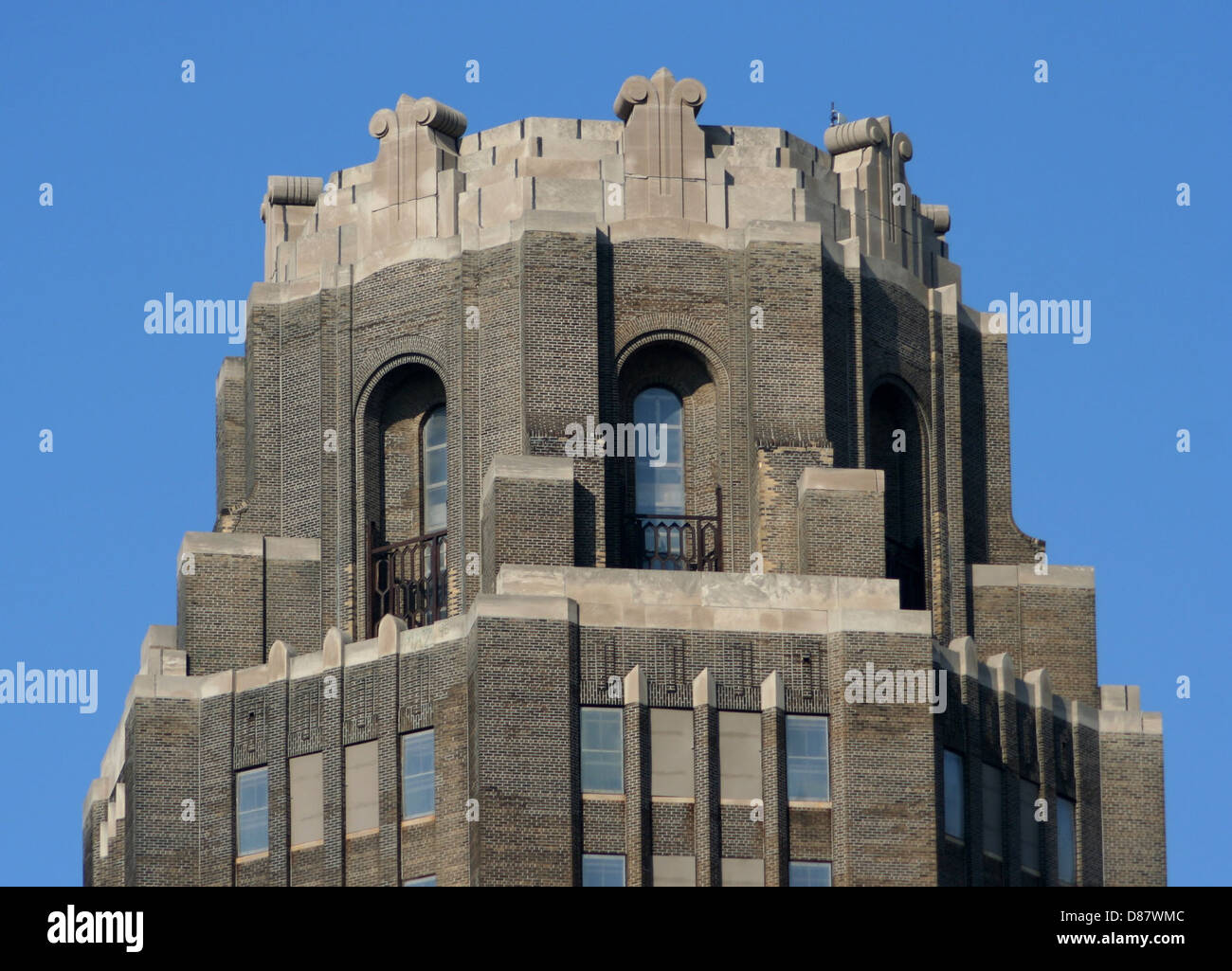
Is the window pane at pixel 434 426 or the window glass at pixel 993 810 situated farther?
the window pane at pixel 434 426

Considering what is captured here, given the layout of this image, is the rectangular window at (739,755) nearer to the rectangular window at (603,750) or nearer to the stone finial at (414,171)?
the rectangular window at (603,750)

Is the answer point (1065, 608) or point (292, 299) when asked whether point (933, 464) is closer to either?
point (1065, 608)

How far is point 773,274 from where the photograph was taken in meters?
98.0

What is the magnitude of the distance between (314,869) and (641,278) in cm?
1387

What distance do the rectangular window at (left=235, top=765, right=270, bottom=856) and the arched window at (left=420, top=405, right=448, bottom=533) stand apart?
644cm

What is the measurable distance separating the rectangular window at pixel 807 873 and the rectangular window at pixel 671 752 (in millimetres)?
2480

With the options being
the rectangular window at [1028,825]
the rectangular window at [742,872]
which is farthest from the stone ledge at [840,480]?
the rectangular window at [742,872]

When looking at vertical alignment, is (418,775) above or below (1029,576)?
below

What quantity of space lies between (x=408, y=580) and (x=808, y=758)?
981 cm

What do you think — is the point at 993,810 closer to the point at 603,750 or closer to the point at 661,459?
the point at 603,750

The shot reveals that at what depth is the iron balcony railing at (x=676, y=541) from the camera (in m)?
96.8

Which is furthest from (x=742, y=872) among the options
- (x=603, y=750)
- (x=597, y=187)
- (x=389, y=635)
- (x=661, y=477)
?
(x=597, y=187)

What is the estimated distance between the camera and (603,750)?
3642 inches
